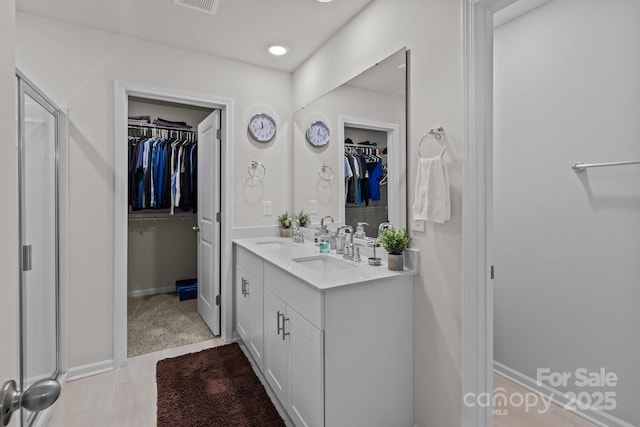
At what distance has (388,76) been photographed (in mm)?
1949

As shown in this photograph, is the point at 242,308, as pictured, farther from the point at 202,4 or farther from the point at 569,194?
the point at 569,194

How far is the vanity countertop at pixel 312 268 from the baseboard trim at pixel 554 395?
4.16ft

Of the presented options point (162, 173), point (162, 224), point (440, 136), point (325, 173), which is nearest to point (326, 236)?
point (325, 173)

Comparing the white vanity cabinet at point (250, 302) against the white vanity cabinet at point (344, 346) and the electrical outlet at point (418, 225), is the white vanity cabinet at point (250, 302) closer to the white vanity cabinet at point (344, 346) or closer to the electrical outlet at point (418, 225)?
the white vanity cabinet at point (344, 346)

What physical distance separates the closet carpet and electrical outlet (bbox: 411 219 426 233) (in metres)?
2.16

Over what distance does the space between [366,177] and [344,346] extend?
1.08 metres

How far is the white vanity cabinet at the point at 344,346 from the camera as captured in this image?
150 cm

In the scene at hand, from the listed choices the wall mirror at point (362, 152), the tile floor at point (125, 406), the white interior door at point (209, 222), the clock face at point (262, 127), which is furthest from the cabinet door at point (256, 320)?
the clock face at point (262, 127)

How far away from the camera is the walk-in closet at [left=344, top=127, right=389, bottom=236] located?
202cm

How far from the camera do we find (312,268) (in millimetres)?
2207

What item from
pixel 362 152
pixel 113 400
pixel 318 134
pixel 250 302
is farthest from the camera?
pixel 318 134

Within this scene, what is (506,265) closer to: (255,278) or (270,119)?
(255,278)

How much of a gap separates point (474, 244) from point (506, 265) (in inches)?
42.5

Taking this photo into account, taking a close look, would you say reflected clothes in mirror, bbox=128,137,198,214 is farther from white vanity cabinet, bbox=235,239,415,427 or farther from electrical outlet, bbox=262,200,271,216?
white vanity cabinet, bbox=235,239,415,427
